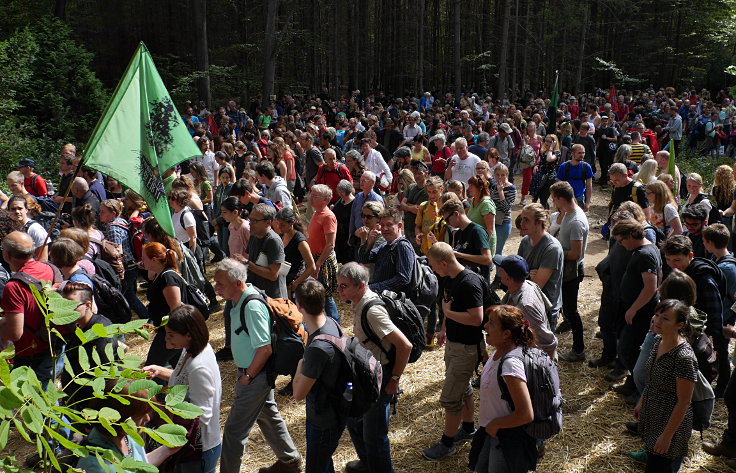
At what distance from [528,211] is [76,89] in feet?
54.8

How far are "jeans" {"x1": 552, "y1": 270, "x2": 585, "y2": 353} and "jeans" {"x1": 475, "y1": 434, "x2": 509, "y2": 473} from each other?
9.63 feet

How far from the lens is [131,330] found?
7.30 feet

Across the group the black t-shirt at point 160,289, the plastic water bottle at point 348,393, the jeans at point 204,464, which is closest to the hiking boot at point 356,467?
the plastic water bottle at point 348,393

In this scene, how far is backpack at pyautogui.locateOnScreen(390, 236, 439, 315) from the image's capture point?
557cm

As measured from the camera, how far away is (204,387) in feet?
12.3

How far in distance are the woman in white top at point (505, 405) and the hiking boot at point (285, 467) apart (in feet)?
5.48

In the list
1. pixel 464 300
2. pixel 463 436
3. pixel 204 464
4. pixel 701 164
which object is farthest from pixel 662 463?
pixel 701 164

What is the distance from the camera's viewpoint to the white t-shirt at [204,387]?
12.2 ft

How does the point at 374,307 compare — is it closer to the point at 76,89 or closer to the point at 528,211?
the point at 528,211

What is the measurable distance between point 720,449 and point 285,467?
3.37 meters

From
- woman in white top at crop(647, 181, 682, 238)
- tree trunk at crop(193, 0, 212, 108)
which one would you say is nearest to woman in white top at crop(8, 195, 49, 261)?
woman in white top at crop(647, 181, 682, 238)

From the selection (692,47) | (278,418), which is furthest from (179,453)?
(692,47)

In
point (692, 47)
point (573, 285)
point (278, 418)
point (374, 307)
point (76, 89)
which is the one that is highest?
point (692, 47)

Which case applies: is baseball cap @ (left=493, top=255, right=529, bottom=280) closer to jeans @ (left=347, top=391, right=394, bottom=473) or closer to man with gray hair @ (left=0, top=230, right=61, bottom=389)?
jeans @ (left=347, top=391, right=394, bottom=473)
